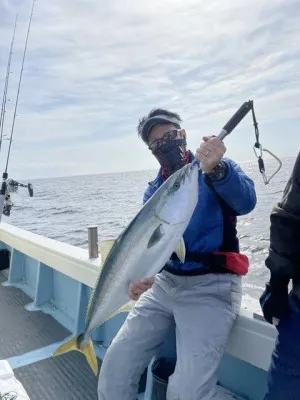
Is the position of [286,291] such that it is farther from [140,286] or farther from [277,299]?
[140,286]

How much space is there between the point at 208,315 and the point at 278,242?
38.8 inches

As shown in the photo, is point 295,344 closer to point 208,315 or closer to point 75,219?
point 208,315

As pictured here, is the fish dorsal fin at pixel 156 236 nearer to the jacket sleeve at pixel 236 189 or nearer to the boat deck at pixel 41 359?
the jacket sleeve at pixel 236 189

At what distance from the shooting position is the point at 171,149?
306 cm

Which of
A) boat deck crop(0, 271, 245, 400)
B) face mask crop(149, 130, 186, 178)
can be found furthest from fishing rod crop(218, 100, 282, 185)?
boat deck crop(0, 271, 245, 400)

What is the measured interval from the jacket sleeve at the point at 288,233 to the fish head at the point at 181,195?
520mm

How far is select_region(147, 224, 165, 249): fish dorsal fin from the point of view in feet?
7.67

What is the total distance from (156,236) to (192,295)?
0.73 meters

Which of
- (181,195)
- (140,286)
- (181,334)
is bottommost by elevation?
(181,334)

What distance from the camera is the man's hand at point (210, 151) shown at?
2275mm

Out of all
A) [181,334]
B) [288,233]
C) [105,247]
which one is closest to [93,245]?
[105,247]

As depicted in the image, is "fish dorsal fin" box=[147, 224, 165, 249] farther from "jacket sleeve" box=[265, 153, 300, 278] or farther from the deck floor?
the deck floor

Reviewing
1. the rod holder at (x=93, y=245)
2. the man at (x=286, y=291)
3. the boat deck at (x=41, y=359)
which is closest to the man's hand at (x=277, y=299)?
the man at (x=286, y=291)

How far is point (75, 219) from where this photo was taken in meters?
20.9
